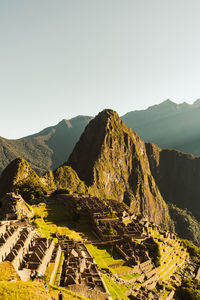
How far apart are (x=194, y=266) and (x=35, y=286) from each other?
252 ft

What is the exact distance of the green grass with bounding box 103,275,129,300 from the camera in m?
29.6

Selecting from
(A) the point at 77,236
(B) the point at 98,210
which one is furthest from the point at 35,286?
(B) the point at 98,210

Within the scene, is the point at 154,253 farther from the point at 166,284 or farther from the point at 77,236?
the point at 77,236

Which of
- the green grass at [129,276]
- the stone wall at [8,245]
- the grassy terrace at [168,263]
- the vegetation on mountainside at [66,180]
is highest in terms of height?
the stone wall at [8,245]

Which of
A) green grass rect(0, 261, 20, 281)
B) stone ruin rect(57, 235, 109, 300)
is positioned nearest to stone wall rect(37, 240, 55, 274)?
stone ruin rect(57, 235, 109, 300)

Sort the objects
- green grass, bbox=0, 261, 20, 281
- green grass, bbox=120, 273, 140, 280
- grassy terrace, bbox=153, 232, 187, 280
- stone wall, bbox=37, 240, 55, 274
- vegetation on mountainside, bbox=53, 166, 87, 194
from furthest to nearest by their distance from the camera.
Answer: vegetation on mountainside, bbox=53, 166, 87, 194
grassy terrace, bbox=153, 232, 187, 280
green grass, bbox=120, 273, 140, 280
stone wall, bbox=37, 240, 55, 274
green grass, bbox=0, 261, 20, 281

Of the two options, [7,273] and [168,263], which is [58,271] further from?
[168,263]

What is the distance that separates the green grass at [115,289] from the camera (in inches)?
1164

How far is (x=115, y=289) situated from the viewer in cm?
3117

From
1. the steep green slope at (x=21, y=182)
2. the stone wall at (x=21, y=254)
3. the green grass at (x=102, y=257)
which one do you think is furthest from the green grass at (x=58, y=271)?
the steep green slope at (x=21, y=182)

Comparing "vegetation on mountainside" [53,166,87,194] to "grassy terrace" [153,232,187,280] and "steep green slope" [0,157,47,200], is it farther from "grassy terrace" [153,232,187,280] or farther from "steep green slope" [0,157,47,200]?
"grassy terrace" [153,232,187,280]

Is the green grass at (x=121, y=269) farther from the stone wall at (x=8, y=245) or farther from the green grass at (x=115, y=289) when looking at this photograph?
the stone wall at (x=8, y=245)

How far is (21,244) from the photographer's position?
28.9 metres

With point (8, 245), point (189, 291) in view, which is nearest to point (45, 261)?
point (8, 245)
